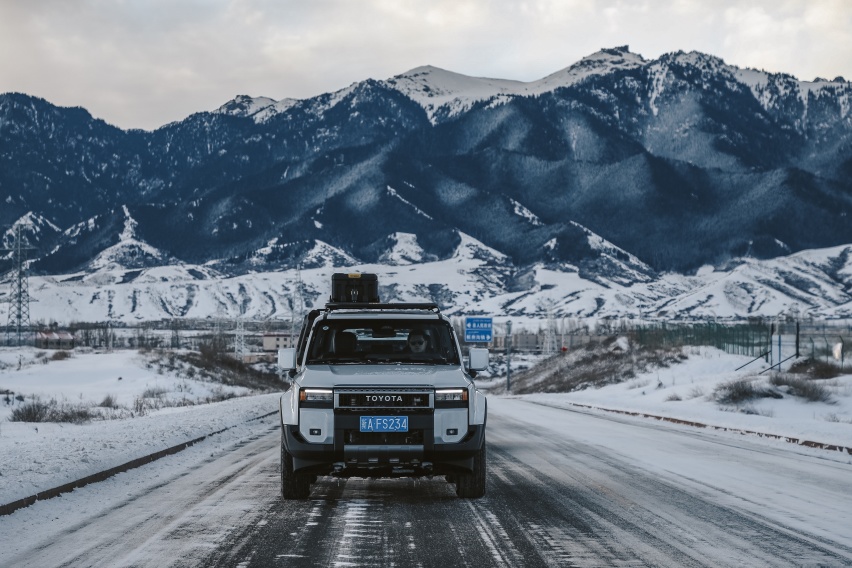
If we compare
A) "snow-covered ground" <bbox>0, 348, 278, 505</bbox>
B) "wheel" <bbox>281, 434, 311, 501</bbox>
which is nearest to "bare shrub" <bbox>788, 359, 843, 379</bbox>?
"snow-covered ground" <bbox>0, 348, 278, 505</bbox>

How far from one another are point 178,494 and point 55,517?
6.80 feet

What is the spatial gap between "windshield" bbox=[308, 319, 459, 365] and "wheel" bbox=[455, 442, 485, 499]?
122 cm

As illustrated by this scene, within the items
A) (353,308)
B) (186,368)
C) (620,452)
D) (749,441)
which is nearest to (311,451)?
(353,308)

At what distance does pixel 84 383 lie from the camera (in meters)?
74.6

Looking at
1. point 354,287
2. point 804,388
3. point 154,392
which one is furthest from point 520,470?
point 154,392

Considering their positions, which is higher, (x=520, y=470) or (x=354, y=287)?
(x=354, y=287)

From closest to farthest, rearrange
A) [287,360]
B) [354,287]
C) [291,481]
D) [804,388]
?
[291,481] < [287,360] < [354,287] < [804,388]

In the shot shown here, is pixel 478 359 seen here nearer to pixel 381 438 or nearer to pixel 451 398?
pixel 451 398

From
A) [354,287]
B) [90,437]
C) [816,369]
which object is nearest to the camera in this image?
[90,437]

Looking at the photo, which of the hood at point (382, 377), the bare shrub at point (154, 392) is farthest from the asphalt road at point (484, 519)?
the bare shrub at point (154, 392)

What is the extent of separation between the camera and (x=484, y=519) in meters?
10.6

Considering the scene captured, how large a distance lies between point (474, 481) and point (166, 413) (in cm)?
2428

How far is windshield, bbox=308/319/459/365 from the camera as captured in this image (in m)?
12.3

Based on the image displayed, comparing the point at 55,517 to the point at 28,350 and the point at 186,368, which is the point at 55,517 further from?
the point at 28,350
